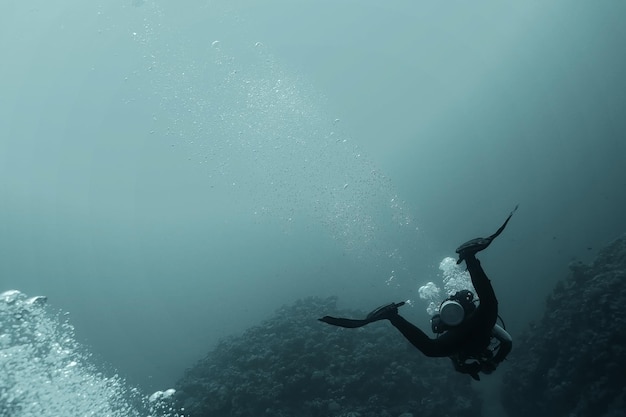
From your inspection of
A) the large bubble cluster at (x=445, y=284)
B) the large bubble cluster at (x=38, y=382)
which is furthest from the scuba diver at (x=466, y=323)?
the large bubble cluster at (x=445, y=284)

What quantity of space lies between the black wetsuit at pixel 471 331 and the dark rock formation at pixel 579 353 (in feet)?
32.1

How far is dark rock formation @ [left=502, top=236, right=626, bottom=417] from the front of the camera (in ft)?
36.4

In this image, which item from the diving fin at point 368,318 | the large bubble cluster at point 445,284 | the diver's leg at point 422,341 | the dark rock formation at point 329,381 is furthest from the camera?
the large bubble cluster at point 445,284

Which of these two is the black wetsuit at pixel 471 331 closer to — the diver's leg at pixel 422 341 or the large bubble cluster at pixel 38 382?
the diver's leg at pixel 422 341

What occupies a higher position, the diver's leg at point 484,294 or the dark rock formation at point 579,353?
the diver's leg at point 484,294

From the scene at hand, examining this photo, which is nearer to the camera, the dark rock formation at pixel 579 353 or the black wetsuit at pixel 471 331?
the black wetsuit at pixel 471 331

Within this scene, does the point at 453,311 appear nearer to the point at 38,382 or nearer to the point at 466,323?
the point at 466,323

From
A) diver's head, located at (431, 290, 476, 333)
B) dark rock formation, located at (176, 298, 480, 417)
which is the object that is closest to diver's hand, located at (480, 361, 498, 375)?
diver's head, located at (431, 290, 476, 333)

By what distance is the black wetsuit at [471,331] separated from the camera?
3.95 m

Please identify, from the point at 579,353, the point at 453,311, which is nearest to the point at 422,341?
the point at 453,311

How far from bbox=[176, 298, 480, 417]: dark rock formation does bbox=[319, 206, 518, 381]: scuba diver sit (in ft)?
27.9

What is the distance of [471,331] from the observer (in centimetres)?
398

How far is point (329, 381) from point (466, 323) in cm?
1008

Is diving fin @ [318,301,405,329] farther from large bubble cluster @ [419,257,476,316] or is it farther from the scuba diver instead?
large bubble cluster @ [419,257,476,316]
